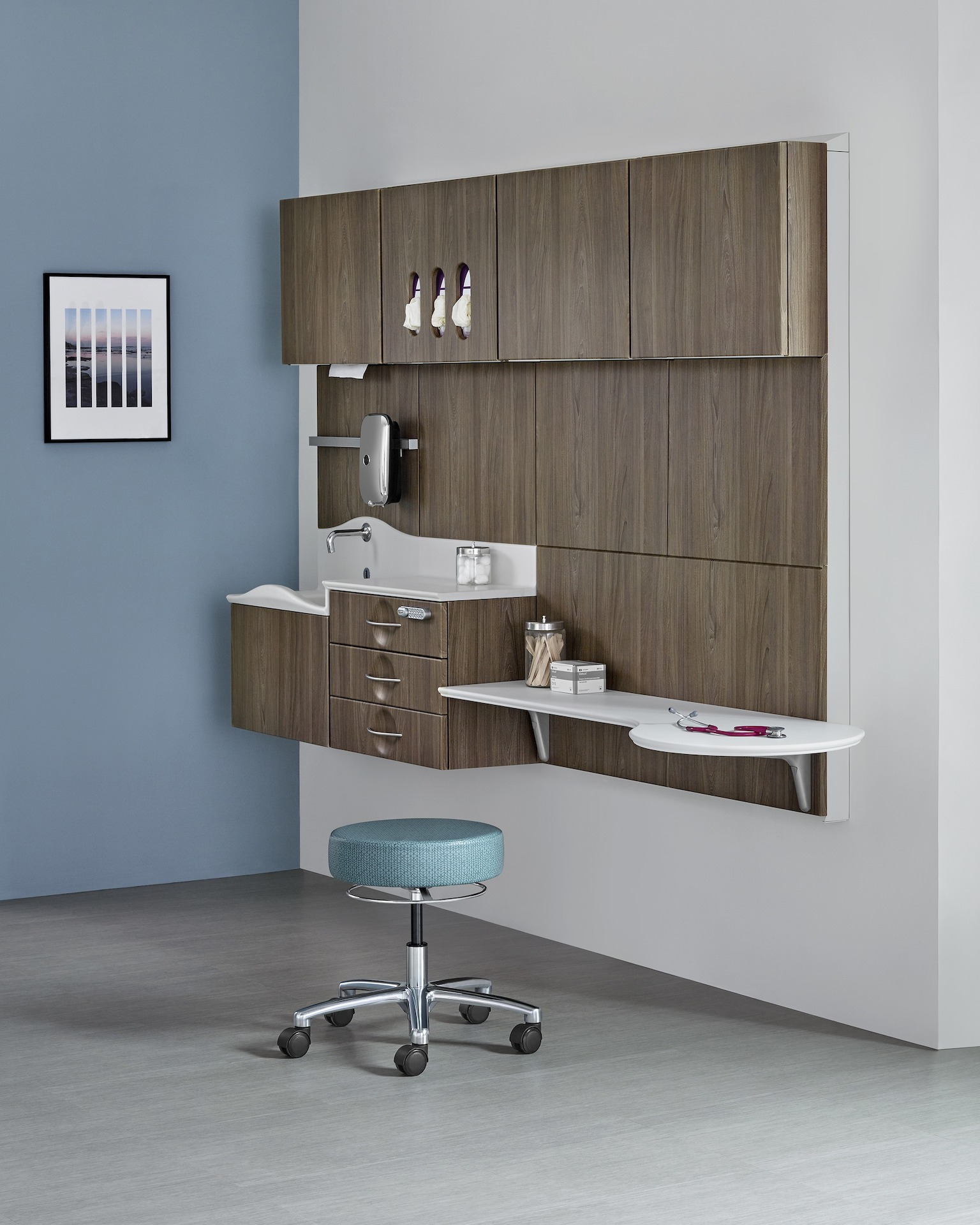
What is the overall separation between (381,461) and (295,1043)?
226 cm

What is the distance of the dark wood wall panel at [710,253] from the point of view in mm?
4371

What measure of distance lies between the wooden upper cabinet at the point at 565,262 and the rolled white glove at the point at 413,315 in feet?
1.52

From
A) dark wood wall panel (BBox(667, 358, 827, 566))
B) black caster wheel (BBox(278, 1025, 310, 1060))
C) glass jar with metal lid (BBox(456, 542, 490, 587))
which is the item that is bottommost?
black caster wheel (BBox(278, 1025, 310, 1060))

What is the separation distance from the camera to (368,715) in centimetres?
561

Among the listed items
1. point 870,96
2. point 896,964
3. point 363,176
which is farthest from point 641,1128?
point 363,176

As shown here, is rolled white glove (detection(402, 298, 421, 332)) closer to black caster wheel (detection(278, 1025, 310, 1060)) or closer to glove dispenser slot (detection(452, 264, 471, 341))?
glove dispenser slot (detection(452, 264, 471, 341))

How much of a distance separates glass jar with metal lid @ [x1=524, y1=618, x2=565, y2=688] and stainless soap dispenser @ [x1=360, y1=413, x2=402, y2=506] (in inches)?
38.5

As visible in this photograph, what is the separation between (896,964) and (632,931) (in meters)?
1.00

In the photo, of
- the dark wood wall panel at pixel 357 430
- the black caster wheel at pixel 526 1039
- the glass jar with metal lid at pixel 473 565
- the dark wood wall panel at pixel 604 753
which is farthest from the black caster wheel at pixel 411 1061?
the dark wood wall panel at pixel 357 430

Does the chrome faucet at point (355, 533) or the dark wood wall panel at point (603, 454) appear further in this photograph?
the chrome faucet at point (355, 533)

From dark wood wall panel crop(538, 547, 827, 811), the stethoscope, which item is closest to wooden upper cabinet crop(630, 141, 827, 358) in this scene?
dark wood wall panel crop(538, 547, 827, 811)

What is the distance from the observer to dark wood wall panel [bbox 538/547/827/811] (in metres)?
4.57

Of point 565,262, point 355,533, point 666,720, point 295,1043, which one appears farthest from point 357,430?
point 295,1043

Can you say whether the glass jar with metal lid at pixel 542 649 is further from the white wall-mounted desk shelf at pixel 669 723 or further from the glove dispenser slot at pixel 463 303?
the glove dispenser slot at pixel 463 303
